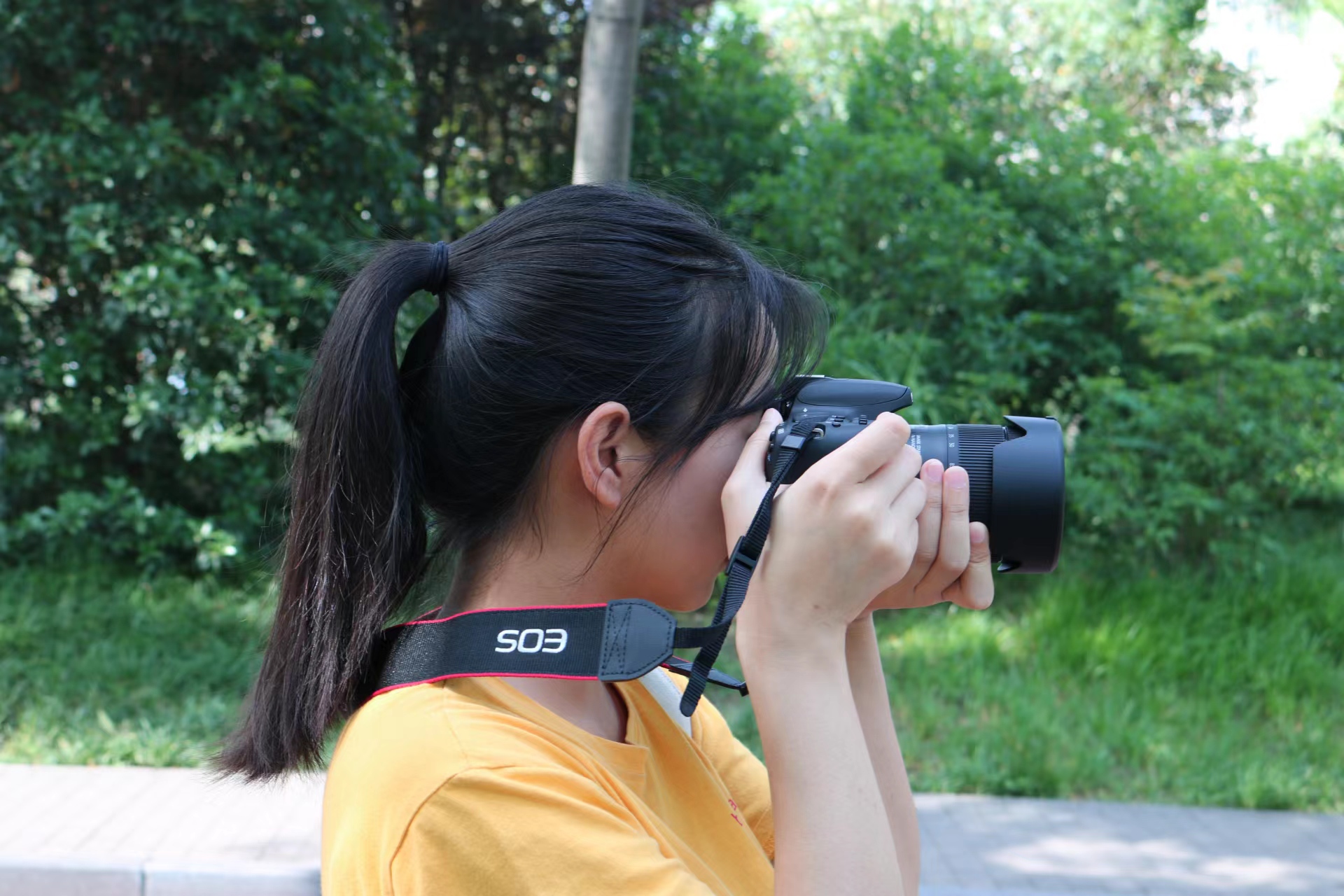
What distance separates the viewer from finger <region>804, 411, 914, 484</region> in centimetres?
123

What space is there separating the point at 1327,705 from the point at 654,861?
14.5 ft

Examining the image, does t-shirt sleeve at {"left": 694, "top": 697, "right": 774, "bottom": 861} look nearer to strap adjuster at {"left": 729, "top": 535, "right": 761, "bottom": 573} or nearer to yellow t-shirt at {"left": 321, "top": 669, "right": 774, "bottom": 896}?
yellow t-shirt at {"left": 321, "top": 669, "right": 774, "bottom": 896}

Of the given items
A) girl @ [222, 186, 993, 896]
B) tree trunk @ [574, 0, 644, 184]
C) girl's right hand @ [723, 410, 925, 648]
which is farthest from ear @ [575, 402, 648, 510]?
tree trunk @ [574, 0, 644, 184]

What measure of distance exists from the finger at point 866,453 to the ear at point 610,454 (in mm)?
186

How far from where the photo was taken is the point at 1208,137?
17297mm

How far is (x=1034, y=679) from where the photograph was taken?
4680 millimetres

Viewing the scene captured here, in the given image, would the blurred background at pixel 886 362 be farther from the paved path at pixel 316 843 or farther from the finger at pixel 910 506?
the finger at pixel 910 506

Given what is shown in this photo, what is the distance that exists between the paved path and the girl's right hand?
7.88 feet

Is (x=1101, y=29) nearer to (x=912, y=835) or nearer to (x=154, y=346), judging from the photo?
(x=154, y=346)

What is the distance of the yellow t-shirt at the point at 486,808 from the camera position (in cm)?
100

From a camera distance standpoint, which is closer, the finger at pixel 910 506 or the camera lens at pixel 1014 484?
the finger at pixel 910 506

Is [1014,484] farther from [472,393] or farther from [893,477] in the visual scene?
[472,393]

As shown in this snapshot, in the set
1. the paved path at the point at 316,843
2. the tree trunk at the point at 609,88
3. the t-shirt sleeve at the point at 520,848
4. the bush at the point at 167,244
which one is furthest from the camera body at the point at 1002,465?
the bush at the point at 167,244

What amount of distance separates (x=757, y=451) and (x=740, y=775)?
1.60ft
